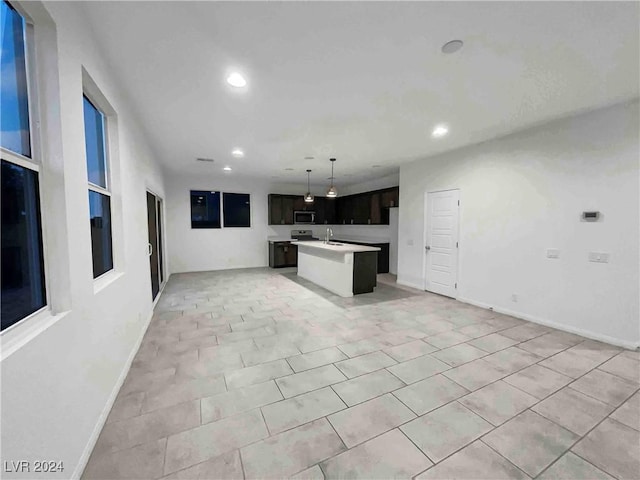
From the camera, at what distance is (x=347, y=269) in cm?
508

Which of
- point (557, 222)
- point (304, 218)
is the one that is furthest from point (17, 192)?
point (304, 218)

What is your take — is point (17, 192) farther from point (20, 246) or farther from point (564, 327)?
point (564, 327)

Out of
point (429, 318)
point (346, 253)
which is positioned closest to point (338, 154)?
point (346, 253)

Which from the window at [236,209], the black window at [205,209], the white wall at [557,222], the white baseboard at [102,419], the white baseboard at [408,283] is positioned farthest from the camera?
the window at [236,209]

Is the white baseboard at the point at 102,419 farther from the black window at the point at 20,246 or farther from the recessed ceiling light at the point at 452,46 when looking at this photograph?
the recessed ceiling light at the point at 452,46

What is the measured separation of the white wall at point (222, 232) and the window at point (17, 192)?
6.31 metres

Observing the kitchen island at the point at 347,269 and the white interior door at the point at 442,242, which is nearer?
the white interior door at the point at 442,242

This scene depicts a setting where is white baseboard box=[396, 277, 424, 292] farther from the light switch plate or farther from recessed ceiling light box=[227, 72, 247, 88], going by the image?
recessed ceiling light box=[227, 72, 247, 88]

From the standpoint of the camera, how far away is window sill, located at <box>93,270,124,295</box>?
1.88 metres

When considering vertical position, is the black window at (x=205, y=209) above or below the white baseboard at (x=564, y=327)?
above

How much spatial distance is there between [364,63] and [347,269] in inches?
139

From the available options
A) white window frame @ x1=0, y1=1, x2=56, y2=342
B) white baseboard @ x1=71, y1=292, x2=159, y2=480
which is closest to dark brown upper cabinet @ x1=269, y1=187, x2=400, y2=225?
white baseboard @ x1=71, y1=292, x2=159, y2=480

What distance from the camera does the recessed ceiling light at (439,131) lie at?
371 cm

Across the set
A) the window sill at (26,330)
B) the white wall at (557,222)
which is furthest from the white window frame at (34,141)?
the white wall at (557,222)
